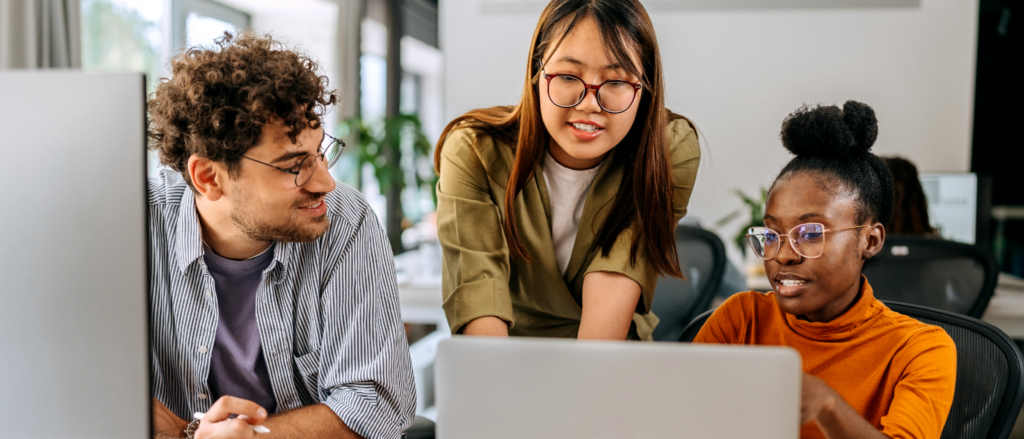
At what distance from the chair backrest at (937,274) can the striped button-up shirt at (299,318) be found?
4.80 feet

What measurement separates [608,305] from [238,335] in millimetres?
631

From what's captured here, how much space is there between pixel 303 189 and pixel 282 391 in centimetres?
35

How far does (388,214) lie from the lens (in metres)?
4.79

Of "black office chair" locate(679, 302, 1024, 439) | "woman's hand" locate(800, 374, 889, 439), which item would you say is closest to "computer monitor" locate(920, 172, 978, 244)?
"black office chair" locate(679, 302, 1024, 439)

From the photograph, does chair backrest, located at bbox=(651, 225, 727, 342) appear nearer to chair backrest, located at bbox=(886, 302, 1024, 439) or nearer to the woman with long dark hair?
the woman with long dark hair

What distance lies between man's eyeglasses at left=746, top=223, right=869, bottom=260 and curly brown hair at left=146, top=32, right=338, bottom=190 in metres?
Answer: 0.73

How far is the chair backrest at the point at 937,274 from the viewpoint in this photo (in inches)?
75.9

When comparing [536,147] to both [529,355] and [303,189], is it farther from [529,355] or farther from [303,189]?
[529,355]

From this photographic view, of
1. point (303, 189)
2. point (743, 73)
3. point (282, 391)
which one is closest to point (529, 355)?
point (303, 189)

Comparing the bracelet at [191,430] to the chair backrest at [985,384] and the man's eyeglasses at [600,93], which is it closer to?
the man's eyeglasses at [600,93]

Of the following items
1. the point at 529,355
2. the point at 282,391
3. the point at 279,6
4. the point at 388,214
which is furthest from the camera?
the point at 388,214

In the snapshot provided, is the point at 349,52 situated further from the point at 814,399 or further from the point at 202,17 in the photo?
the point at 814,399

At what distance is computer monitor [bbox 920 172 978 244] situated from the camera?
8.55 ft

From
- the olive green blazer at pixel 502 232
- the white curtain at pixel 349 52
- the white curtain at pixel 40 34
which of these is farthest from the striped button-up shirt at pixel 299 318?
the white curtain at pixel 349 52
